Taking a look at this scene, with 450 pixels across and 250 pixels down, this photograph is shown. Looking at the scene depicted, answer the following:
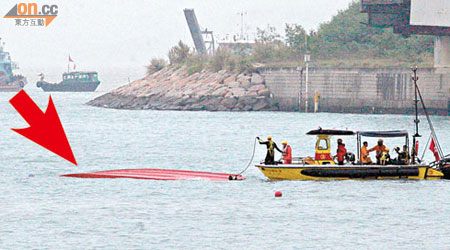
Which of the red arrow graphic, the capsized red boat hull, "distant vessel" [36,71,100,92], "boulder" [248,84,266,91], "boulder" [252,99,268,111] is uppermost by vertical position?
the red arrow graphic

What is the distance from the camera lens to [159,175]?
42281mm

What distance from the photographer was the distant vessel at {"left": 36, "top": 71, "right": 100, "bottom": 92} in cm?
18925

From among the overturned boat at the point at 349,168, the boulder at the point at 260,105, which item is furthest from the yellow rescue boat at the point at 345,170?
the boulder at the point at 260,105

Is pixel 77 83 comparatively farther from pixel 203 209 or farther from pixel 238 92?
pixel 203 209

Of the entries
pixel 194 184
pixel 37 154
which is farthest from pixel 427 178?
pixel 37 154

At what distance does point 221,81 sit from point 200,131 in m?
32.9

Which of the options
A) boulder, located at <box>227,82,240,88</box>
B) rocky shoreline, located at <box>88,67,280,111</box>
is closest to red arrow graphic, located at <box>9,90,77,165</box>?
rocky shoreline, located at <box>88,67,280,111</box>

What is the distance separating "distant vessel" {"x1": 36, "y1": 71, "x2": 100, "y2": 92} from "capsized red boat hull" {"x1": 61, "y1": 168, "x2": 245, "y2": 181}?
146 m

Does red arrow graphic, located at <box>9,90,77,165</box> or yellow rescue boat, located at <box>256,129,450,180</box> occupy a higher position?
red arrow graphic, located at <box>9,90,77,165</box>

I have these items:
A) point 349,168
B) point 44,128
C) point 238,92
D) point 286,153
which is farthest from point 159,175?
point 238,92

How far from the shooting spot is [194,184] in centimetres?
3956

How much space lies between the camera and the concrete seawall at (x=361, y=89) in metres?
85.4

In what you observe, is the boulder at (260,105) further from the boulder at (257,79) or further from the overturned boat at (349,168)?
the overturned boat at (349,168)

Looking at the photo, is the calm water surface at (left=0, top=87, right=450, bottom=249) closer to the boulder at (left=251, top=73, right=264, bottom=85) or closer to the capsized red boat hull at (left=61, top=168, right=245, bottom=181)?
the capsized red boat hull at (left=61, top=168, right=245, bottom=181)
